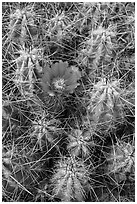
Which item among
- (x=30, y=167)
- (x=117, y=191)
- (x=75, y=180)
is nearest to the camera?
(x=75, y=180)

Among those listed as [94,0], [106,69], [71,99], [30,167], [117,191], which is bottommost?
[117,191]

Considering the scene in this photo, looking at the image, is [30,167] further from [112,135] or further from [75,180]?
[112,135]

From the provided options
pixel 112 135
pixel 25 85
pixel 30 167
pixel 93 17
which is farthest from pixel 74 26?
pixel 30 167

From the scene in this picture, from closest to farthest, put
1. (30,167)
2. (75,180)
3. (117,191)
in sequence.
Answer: (75,180), (30,167), (117,191)

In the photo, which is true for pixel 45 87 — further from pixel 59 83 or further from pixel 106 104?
pixel 106 104

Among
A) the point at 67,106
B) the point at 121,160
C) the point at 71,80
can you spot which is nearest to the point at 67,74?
the point at 71,80

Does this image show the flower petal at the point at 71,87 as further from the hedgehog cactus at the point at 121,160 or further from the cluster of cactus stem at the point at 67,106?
the hedgehog cactus at the point at 121,160

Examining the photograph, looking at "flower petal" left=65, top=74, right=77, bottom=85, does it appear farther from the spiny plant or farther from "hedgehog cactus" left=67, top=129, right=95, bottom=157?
"hedgehog cactus" left=67, top=129, right=95, bottom=157
